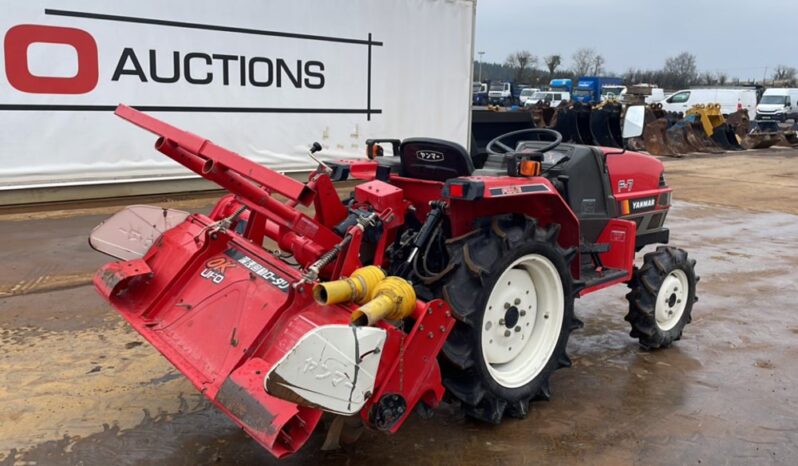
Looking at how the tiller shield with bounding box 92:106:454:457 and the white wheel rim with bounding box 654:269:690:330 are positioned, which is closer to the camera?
the tiller shield with bounding box 92:106:454:457

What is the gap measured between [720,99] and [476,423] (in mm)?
27980

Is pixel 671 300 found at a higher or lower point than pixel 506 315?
lower

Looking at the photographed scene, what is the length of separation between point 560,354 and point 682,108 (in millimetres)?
27892

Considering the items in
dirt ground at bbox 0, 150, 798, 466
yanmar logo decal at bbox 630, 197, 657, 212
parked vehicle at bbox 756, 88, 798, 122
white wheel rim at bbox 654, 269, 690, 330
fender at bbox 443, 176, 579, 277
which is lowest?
dirt ground at bbox 0, 150, 798, 466

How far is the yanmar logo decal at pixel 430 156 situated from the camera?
3002mm

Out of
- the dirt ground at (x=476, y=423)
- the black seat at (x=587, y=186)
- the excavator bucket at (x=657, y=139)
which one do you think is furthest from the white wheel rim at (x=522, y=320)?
the excavator bucket at (x=657, y=139)

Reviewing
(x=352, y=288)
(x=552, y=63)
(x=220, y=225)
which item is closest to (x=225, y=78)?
(x=220, y=225)

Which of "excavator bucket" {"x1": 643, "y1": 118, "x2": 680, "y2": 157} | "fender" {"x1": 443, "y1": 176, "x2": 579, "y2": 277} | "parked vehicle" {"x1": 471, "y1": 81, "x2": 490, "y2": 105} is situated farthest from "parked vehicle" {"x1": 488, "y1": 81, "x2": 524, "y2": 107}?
"fender" {"x1": 443, "y1": 176, "x2": 579, "y2": 277}

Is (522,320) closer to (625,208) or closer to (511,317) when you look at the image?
(511,317)

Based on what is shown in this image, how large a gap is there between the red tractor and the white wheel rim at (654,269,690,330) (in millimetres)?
373

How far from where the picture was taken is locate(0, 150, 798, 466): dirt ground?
104 inches

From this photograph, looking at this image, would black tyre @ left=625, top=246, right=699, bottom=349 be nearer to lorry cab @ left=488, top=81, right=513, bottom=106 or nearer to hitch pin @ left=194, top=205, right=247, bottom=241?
hitch pin @ left=194, top=205, right=247, bottom=241

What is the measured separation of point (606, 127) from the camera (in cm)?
1316

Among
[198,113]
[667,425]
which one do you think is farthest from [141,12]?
[667,425]
